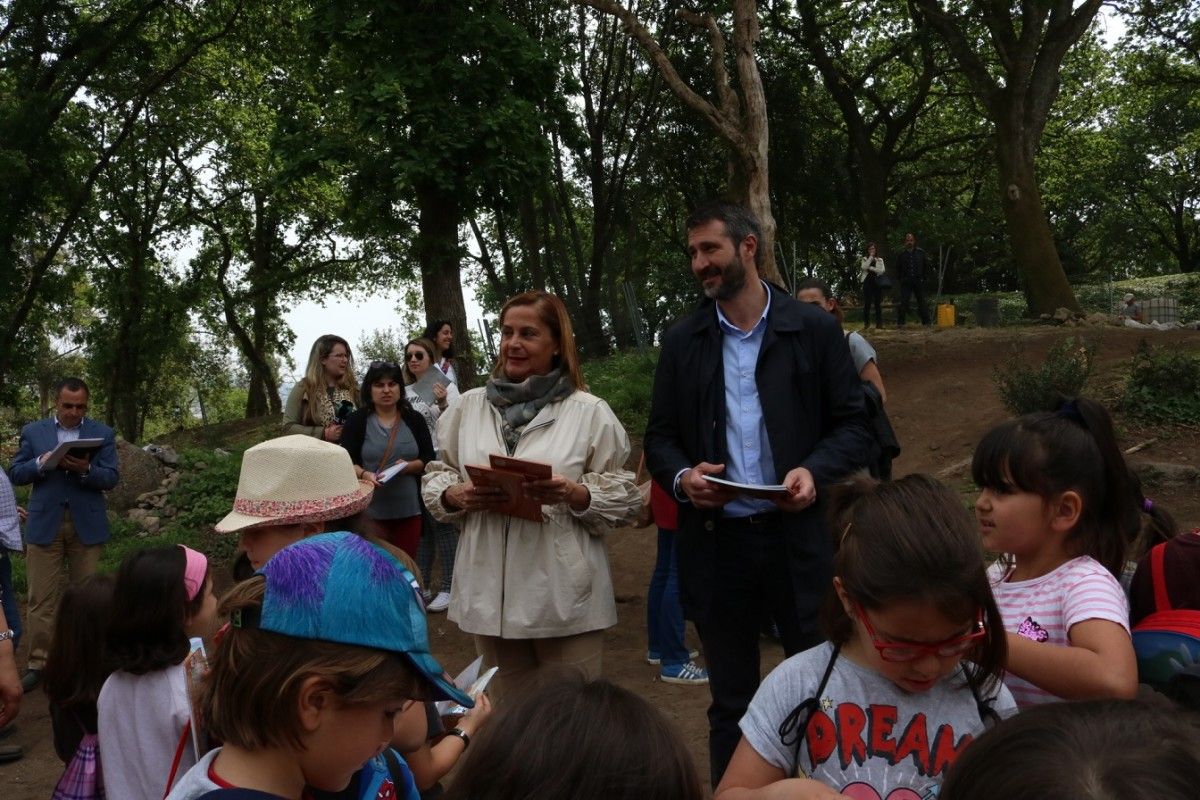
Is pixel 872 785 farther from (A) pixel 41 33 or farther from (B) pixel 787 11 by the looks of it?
(B) pixel 787 11

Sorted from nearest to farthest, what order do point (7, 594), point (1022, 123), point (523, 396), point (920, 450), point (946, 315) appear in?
point (523, 396), point (7, 594), point (920, 450), point (1022, 123), point (946, 315)

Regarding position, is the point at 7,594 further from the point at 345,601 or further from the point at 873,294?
the point at 873,294

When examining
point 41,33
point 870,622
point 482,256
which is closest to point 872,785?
point 870,622

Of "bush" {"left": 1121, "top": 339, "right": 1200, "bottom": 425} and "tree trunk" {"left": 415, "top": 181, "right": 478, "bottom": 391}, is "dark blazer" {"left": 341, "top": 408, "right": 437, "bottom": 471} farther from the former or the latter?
"bush" {"left": 1121, "top": 339, "right": 1200, "bottom": 425}

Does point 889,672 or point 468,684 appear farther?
point 468,684

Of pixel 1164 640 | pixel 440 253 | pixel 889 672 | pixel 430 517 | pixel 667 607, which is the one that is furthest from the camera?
pixel 440 253

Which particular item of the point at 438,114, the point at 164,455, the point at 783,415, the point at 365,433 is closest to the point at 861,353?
the point at 783,415

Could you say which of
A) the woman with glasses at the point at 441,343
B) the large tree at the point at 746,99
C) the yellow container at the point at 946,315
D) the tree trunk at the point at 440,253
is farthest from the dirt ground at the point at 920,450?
the tree trunk at the point at 440,253

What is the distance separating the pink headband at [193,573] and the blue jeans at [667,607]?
3.36 meters

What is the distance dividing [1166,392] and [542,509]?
8736 millimetres

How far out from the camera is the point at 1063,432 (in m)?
2.46

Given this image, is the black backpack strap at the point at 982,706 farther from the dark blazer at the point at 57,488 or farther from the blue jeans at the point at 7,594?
the dark blazer at the point at 57,488

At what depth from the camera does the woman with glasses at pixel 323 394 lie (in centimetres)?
679

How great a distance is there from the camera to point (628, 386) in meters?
14.5
